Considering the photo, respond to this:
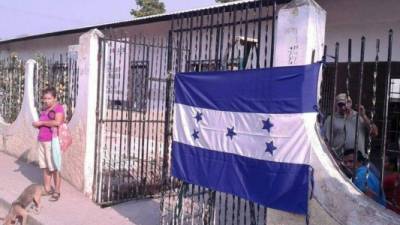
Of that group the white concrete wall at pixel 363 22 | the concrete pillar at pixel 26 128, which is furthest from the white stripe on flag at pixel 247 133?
the concrete pillar at pixel 26 128

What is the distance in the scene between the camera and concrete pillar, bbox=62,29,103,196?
6.73m

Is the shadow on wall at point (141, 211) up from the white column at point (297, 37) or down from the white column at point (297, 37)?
down

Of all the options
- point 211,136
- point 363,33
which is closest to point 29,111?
point 211,136

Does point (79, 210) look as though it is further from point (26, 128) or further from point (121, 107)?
point (26, 128)

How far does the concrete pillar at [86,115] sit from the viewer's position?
22.1ft

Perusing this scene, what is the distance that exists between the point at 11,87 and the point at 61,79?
319 centimetres

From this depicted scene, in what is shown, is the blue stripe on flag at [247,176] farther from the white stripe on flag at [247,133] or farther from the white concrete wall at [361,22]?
the white concrete wall at [361,22]

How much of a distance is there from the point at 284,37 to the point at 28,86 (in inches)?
281

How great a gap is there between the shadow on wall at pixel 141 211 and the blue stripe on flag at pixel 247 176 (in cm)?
132

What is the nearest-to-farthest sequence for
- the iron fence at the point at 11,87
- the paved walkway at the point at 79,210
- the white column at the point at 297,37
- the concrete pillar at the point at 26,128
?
1. the white column at the point at 297,37
2. the paved walkway at the point at 79,210
3. the concrete pillar at the point at 26,128
4. the iron fence at the point at 11,87

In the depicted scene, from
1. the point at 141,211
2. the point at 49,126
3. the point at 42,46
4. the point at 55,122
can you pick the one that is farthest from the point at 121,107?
the point at 42,46

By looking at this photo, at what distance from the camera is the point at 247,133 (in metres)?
4.05

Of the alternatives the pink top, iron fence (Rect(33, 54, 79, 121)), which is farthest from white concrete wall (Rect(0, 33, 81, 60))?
the pink top

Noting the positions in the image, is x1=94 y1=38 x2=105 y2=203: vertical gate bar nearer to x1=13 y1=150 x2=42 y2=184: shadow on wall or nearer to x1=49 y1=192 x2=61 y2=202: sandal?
x1=49 y1=192 x2=61 y2=202: sandal
